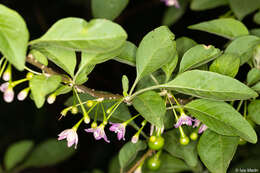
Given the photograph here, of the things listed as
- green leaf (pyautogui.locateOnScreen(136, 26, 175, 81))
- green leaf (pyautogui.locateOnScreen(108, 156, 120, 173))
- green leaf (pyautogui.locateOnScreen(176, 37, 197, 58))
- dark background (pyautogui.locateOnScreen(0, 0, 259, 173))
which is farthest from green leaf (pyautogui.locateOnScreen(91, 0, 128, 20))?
green leaf (pyautogui.locateOnScreen(108, 156, 120, 173))

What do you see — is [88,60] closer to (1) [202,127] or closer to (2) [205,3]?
(1) [202,127]

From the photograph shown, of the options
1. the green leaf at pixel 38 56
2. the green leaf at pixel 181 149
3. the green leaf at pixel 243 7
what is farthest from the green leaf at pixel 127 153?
the green leaf at pixel 243 7

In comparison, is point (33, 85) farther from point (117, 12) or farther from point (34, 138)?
point (34, 138)

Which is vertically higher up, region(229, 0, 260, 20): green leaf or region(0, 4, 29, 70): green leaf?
region(0, 4, 29, 70): green leaf

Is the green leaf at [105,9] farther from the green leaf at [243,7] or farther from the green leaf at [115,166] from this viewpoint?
the green leaf at [115,166]

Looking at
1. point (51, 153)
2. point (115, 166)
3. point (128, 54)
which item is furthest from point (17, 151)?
point (128, 54)

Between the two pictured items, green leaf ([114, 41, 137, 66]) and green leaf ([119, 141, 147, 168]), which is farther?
green leaf ([119, 141, 147, 168])

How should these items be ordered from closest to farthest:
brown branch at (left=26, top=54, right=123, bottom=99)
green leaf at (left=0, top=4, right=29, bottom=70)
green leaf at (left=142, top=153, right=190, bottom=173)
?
green leaf at (left=0, top=4, right=29, bottom=70), brown branch at (left=26, top=54, right=123, bottom=99), green leaf at (left=142, top=153, right=190, bottom=173)

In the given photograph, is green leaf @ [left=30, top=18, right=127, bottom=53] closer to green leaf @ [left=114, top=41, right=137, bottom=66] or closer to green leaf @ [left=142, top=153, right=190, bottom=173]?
green leaf @ [left=114, top=41, right=137, bottom=66]
